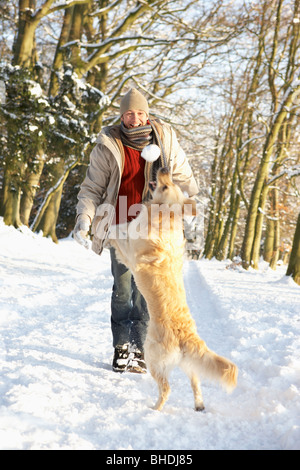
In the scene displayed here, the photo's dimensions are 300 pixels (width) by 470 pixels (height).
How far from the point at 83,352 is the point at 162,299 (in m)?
1.48

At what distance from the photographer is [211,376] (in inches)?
93.9

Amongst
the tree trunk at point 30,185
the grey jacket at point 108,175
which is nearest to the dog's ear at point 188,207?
the grey jacket at point 108,175

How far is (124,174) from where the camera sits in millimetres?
3260

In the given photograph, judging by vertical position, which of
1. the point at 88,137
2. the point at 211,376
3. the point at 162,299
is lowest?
the point at 211,376

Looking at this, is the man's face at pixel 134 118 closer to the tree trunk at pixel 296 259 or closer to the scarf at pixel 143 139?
the scarf at pixel 143 139

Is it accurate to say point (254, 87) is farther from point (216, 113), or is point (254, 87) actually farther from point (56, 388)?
point (56, 388)

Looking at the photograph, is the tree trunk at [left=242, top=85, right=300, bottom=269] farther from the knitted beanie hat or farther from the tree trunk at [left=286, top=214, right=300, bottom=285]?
the knitted beanie hat

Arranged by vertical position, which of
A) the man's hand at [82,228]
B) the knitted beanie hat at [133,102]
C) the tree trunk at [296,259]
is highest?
the knitted beanie hat at [133,102]

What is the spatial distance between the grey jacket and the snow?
1.12 metres

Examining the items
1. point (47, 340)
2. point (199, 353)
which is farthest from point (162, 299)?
point (47, 340)

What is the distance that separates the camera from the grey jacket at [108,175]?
3209 millimetres

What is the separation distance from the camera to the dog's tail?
2.34m

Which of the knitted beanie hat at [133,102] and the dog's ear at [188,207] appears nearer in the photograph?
the dog's ear at [188,207]

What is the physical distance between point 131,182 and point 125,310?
1166 millimetres
